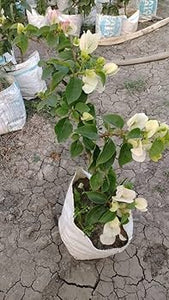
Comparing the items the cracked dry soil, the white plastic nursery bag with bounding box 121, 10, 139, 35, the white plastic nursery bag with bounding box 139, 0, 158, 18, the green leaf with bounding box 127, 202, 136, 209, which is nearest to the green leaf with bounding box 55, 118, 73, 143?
the green leaf with bounding box 127, 202, 136, 209

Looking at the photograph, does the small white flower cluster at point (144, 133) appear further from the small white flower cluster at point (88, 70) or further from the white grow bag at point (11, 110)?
the white grow bag at point (11, 110)

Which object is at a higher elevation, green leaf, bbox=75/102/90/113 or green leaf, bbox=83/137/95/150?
green leaf, bbox=75/102/90/113

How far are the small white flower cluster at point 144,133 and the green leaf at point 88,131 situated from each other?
4.3 inches

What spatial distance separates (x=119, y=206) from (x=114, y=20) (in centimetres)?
206

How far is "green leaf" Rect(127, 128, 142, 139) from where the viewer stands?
3.47ft

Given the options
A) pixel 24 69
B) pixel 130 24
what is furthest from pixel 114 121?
pixel 130 24

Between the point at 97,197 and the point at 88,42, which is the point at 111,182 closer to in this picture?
the point at 97,197

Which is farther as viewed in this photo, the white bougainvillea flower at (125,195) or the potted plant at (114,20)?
the potted plant at (114,20)

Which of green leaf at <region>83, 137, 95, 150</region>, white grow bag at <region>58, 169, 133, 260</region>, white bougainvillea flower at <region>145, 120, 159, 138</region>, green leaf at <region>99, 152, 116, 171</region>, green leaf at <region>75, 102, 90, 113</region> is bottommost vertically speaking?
white grow bag at <region>58, 169, 133, 260</region>

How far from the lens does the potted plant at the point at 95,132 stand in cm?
→ 107

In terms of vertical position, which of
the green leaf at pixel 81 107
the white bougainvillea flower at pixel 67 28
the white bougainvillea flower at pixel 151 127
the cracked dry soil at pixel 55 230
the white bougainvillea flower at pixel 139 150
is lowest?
the cracked dry soil at pixel 55 230

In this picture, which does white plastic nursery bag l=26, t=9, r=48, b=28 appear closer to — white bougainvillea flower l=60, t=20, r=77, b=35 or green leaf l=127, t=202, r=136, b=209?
white bougainvillea flower l=60, t=20, r=77, b=35

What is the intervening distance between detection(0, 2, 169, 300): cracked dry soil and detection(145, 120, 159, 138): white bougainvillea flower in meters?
0.85

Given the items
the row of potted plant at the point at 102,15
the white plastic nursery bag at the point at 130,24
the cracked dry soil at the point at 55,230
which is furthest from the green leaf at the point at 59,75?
the white plastic nursery bag at the point at 130,24
